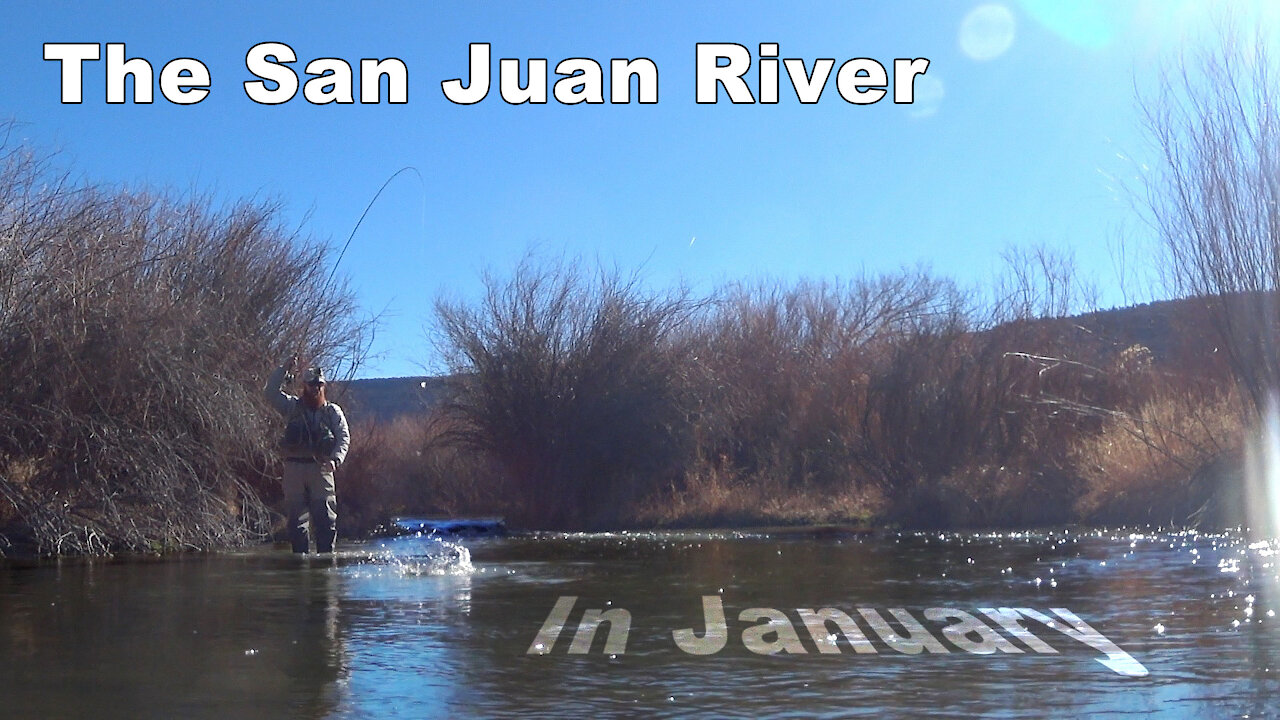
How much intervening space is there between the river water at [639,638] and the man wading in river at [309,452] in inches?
29.8

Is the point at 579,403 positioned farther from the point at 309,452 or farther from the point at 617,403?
the point at 309,452

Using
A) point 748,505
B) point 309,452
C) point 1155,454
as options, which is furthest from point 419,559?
point 748,505

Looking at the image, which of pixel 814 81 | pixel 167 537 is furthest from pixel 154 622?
pixel 814 81

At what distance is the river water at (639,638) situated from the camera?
6.16m

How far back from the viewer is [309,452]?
1445 centimetres

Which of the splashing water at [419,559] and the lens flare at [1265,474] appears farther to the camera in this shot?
the lens flare at [1265,474]

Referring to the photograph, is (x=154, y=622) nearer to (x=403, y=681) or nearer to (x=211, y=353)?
(x=403, y=681)

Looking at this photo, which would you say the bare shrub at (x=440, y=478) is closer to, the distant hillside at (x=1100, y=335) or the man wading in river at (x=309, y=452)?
the distant hillside at (x=1100, y=335)

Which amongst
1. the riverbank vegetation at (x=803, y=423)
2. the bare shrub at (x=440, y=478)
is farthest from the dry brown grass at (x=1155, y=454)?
the bare shrub at (x=440, y=478)

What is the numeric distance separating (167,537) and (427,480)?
17131 millimetres

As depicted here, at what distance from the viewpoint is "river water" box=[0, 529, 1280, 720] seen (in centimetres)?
616

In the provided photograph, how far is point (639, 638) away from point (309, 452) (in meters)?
7.19

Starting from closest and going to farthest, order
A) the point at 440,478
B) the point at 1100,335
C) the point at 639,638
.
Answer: the point at 639,638
the point at 1100,335
the point at 440,478

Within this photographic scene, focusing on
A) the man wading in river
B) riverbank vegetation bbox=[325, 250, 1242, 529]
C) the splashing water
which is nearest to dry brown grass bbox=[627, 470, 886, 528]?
riverbank vegetation bbox=[325, 250, 1242, 529]
